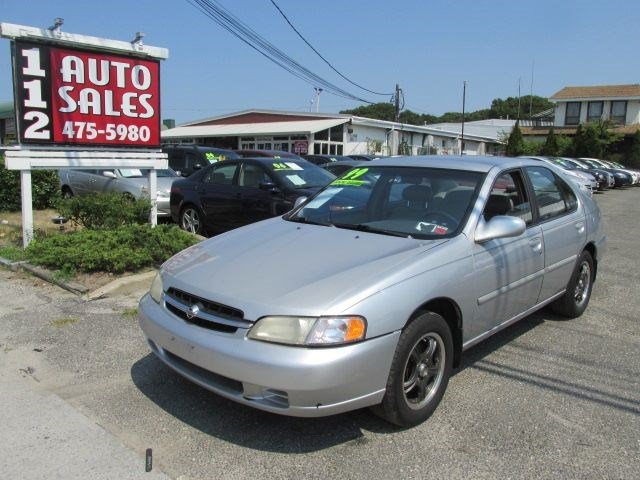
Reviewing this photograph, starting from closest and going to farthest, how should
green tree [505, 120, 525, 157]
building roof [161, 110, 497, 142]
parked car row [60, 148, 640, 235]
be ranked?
parked car row [60, 148, 640, 235], building roof [161, 110, 497, 142], green tree [505, 120, 525, 157]

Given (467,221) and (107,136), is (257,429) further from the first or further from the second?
(107,136)

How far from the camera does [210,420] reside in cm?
333

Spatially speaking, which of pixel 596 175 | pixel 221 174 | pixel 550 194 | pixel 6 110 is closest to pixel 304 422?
pixel 550 194

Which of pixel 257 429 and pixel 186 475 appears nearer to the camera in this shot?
pixel 186 475

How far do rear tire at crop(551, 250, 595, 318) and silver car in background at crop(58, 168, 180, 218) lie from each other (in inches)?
297

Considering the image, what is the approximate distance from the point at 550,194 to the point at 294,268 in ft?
9.08

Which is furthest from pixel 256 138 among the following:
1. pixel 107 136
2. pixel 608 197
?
pixel 107 136

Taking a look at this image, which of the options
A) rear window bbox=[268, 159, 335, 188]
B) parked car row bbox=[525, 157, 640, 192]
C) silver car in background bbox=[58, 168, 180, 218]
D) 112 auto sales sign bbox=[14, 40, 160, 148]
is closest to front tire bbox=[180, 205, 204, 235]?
silver car in background bbox=[58, 168, 180, 218]

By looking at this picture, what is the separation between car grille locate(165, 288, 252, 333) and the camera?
119 inches

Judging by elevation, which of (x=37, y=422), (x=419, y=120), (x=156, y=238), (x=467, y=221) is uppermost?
(x=419, y=120)

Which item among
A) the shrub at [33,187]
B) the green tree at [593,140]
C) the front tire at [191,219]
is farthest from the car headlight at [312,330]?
the green tree at [593,140]

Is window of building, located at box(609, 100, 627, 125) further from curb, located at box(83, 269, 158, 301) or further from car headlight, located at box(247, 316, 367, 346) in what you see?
car headlight, located at box(247, 316, 367, 346)

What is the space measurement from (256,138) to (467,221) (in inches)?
1455

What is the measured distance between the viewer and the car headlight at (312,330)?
2838 mm
